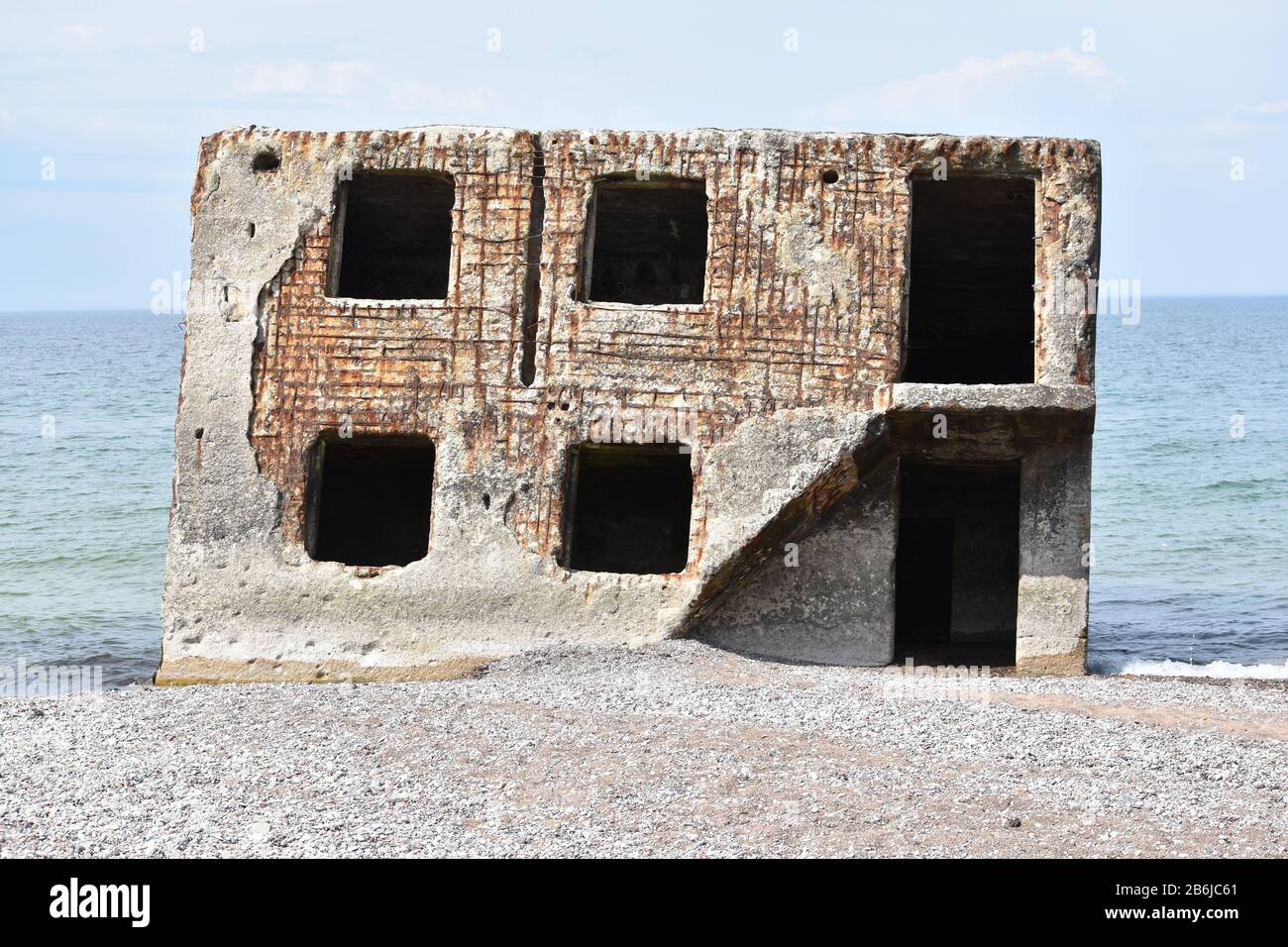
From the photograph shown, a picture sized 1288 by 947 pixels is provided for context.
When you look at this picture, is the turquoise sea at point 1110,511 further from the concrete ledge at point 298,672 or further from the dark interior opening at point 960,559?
the concrete ledge at point 298,672

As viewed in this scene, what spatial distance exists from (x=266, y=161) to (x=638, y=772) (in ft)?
24.1

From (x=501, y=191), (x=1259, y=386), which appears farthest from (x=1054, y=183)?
(x=1259, y=386)

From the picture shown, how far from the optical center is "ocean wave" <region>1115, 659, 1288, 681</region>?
15695 millimetres

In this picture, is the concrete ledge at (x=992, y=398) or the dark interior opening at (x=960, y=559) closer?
the concrete ledge at (x=992, y=398)

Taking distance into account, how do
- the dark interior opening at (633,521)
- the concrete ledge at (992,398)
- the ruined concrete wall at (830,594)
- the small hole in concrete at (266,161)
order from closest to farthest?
1. the concrete ledge at (992,398)
2. the ruined concrete wall at (830,594)
3. the small hole in concrete at (266,161)
4. the dark interior opening at (633,521)

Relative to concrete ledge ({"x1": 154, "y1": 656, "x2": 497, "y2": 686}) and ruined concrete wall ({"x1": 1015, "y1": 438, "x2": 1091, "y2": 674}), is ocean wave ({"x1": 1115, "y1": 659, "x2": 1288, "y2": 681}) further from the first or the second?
concrete ledge ({"x1": 154, "y1": 656, "x2": 497, "y2": 686})

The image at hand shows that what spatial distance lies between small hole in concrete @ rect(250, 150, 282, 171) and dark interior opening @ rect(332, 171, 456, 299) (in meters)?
0.65

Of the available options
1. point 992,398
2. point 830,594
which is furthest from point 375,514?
point 992,398

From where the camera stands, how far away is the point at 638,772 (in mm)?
9781

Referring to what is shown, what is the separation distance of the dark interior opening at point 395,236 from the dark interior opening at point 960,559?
584 centimetres

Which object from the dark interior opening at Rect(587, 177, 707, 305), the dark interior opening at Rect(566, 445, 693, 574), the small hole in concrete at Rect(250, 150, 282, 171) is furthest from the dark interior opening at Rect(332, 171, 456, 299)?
the dark interior opening at Rect(566, 445, 693, 574)

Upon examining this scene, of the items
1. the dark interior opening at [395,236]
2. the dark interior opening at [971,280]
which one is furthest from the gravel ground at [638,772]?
the dark interior opening at [395,236]

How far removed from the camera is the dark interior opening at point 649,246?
16.0m

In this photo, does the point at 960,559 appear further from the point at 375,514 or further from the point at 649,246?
the point at 375,514
